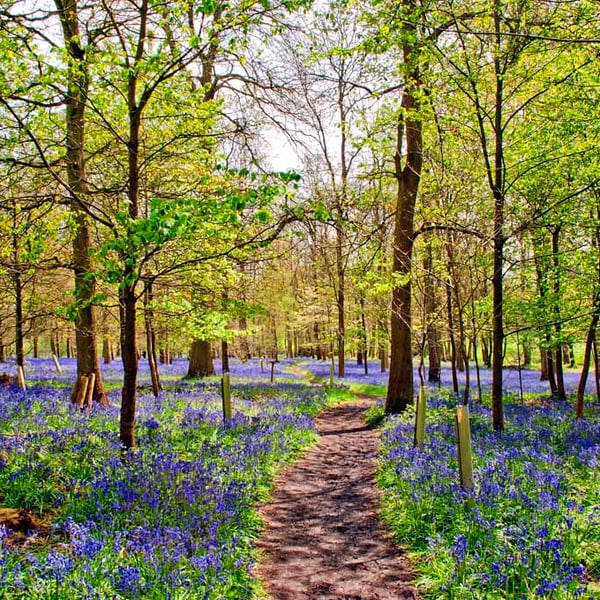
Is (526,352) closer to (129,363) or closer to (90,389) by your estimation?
(90,389)

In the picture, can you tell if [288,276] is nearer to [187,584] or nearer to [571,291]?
[571,291]

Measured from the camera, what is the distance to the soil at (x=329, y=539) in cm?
449

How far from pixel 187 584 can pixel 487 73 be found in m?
8.19

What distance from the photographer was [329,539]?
222 inches

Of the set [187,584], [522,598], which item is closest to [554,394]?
[522,598]

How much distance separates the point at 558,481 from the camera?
18.2 ft

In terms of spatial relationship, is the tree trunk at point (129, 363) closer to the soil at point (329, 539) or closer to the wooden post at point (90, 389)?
the soil at point (329, 539)

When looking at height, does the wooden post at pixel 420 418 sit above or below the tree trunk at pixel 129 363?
below

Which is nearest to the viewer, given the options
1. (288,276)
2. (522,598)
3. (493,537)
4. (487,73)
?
(522,598)

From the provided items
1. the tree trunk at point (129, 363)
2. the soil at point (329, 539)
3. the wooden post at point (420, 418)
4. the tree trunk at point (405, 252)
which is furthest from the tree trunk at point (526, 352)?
the tree trunk at point (129, 363)

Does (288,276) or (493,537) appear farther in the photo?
(288,276)

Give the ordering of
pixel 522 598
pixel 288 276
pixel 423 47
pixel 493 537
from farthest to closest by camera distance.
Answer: pixel 288 276, pixel 423 47, pixel 493 537, pixel 522 598

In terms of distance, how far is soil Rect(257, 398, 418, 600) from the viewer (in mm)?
4488

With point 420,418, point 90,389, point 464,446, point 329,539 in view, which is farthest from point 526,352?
point 329,539
